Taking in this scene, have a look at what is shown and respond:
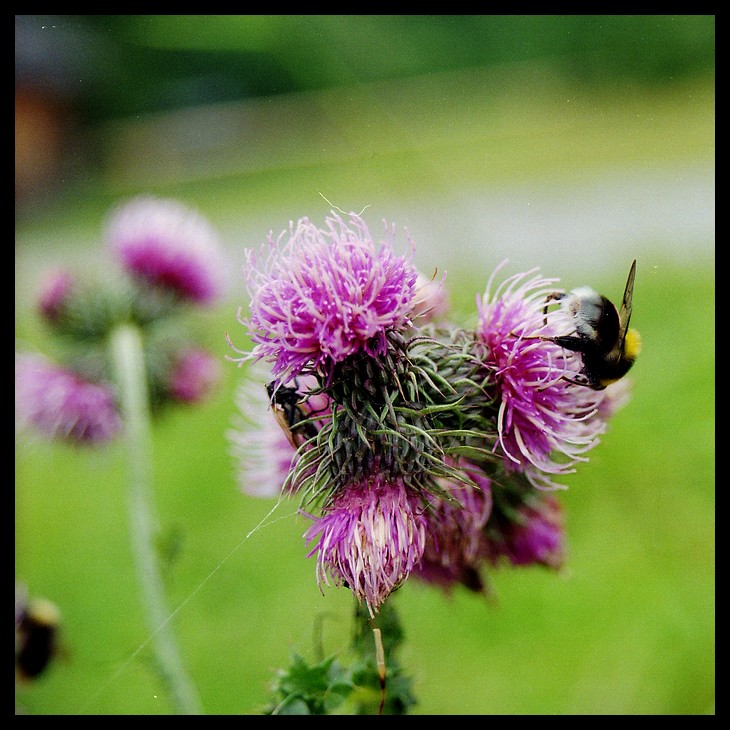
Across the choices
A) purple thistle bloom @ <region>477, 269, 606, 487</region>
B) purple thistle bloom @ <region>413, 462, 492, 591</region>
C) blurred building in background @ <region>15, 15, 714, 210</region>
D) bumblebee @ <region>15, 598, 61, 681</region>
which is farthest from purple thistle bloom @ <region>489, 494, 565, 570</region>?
blurred building in background @ <region>15, 15, 714, 210</region>

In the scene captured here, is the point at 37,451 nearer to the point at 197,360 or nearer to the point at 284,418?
the point at 197,360

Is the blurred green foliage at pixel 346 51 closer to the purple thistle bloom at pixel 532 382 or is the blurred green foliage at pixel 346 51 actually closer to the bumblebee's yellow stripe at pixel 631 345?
the bumblebee's yellow stripe at pixel 631 345

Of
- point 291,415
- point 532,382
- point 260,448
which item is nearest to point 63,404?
point 260,448

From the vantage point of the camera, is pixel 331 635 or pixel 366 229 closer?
pixel 366 229

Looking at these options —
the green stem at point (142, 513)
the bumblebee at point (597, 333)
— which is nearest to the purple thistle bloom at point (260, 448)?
the green stem at point (142, 513)
